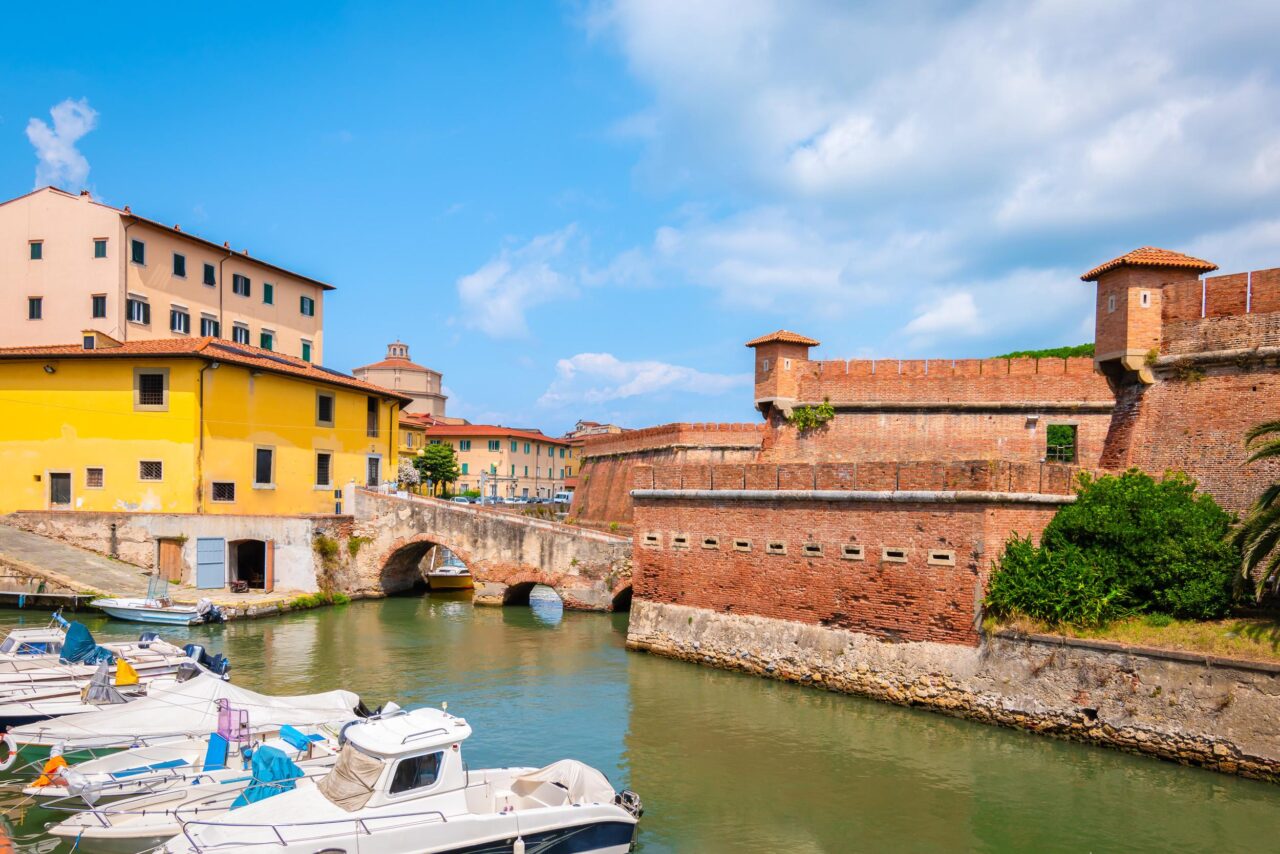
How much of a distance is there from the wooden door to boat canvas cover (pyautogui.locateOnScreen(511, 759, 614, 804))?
2259 centimetres

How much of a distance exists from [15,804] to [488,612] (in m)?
19.3

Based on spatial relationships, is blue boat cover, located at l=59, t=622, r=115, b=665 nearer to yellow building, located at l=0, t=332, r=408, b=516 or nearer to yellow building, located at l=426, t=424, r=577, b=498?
yellow building, located at l=0, t=332, r=408, b=516

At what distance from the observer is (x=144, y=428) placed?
29.9m

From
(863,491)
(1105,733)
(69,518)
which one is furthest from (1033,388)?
(69,518)

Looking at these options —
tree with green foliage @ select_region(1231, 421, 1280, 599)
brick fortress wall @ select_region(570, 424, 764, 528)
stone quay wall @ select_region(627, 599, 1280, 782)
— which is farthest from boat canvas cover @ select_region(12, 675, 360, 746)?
brick fortress wall @ select_region(570, 424, 764, 528)

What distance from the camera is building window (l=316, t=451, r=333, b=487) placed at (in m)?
34.5

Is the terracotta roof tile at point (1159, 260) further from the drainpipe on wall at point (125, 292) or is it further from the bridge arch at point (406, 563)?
the drainpipe on wall at point (125, 292)

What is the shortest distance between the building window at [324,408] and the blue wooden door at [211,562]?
695 cm

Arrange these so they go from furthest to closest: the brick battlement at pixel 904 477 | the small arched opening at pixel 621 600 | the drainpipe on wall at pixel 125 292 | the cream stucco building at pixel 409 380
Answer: the cream stucco building at pixel 409 380 → the drainpipe on wall at pixel 125 292 → the small arched opening at pixel 621 600 → the brick battlement at pixel 904 477

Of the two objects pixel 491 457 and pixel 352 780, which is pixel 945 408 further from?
pixel 491 457

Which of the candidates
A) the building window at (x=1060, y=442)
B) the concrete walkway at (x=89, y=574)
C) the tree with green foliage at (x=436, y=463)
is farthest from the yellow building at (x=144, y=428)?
the building window at (x=1060, y=442)

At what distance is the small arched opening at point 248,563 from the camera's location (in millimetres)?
29781

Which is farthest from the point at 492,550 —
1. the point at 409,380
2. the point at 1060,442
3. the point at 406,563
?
the point at 409,380

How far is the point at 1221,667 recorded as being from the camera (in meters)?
13.5
